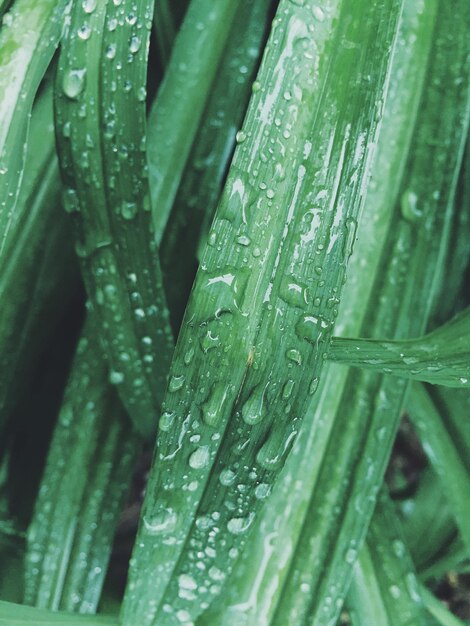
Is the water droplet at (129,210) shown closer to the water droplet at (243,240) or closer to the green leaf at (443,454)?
the water droplet at (243,240)

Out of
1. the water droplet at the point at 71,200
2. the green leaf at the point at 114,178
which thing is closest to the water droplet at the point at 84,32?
the green leaf at the point at 114,178

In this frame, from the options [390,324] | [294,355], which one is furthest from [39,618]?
[390,324]

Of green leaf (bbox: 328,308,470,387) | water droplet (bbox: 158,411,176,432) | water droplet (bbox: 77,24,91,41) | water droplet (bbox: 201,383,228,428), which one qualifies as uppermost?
water droplet (bbox: 77,24,91,41)

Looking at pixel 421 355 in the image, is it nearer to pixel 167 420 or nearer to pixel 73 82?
pixel 167 420

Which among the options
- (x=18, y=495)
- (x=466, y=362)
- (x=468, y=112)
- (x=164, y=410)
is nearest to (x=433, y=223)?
(x=468, y=112)

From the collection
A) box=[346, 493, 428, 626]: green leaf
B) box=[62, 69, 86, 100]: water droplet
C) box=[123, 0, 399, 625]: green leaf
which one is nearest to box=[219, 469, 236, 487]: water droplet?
box=[123, 0, 399, 625]: green leaf

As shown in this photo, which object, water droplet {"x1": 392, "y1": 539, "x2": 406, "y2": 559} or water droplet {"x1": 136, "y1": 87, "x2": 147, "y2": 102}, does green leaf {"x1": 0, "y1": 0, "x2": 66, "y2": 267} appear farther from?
water droplet {"x1": 392, "y1": 539, "x2": 406, "y2": 559}
